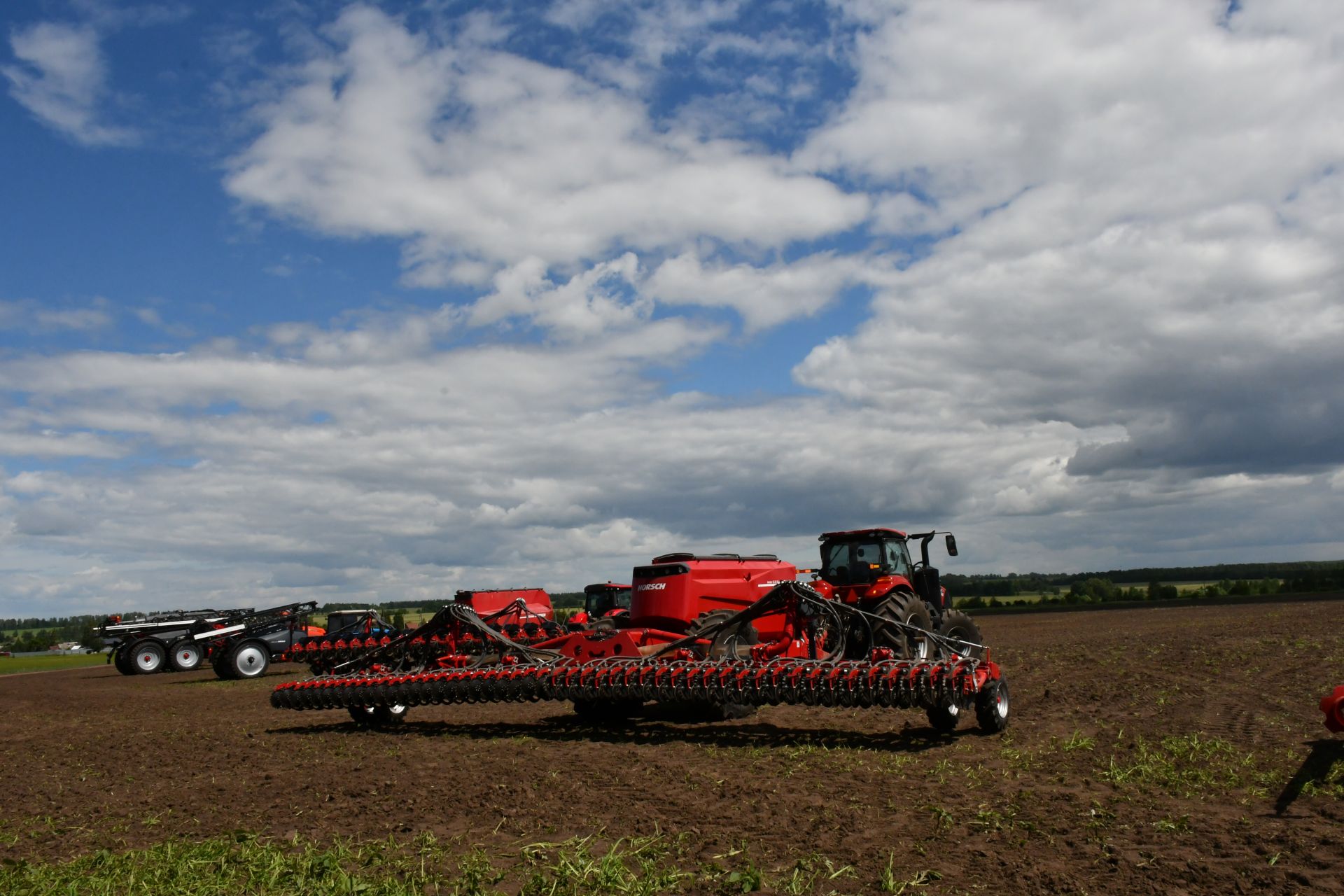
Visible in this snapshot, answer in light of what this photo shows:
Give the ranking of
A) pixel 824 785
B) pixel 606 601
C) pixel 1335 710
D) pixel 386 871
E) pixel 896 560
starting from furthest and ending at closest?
pixel 606 601, pixel 896 560, pixel 824 785, pixel 1335 710, pixel 386 871

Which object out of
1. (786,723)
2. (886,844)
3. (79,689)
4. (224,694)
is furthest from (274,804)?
(79,689)

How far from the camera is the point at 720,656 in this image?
39.9ft

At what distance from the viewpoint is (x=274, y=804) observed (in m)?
8.45

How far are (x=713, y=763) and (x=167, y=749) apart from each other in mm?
6970

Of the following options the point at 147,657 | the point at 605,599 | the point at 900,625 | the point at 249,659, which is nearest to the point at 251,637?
the point at 249,659

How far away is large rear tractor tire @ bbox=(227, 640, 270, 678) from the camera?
1026 inches

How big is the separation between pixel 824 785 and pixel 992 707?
2852 millimetres

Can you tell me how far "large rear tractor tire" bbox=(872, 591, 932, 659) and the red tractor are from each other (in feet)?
0.06

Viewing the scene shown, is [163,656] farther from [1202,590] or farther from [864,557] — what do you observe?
[1202,590]

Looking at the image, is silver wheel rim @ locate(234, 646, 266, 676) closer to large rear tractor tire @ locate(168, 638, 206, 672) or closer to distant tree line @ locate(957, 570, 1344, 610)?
large rear tractor tire @ locate(168, 638, 206, 672)

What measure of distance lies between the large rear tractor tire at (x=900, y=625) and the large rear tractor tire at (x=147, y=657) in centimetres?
2546

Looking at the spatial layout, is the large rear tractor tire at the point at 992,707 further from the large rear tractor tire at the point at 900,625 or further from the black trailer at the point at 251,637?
the black trailer at the point at 251,637

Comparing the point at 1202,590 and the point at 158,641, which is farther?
the point at 1202,590

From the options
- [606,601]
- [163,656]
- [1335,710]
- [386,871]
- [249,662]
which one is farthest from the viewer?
[163,656]
